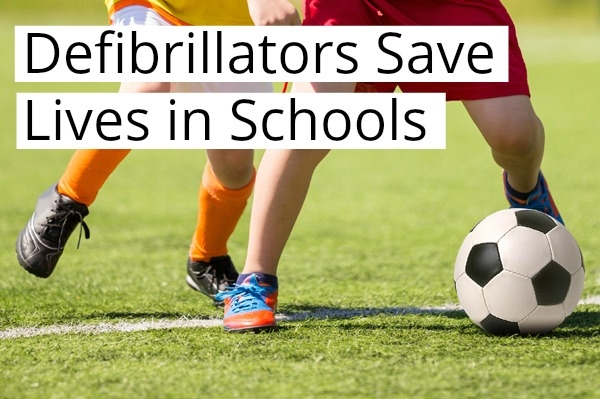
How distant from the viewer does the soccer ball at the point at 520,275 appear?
3.51 m

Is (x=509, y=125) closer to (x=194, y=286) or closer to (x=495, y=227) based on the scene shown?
A: (x=495, y=227)

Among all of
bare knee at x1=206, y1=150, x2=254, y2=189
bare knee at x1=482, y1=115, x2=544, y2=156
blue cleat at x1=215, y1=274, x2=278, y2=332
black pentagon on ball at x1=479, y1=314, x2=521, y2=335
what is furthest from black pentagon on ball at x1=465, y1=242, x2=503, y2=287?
bare knee at x1=206, y1=150, x2=254, y2=189

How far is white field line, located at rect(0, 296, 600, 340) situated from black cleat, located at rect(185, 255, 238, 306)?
49cm

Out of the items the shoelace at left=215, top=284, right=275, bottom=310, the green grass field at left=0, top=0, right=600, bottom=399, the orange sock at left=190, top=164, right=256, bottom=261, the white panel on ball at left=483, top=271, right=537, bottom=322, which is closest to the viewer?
the green grass field at left=0, top=0, right=600, bottom=399

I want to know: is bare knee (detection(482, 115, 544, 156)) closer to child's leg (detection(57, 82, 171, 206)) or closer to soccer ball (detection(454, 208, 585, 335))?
soccer ball (detection(454, 208, 585, 335))

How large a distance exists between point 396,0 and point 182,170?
545 cm

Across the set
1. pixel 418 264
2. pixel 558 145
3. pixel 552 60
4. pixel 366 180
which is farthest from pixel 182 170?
pixel 552 60

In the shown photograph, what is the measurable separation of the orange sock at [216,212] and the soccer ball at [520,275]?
1120 millimetres

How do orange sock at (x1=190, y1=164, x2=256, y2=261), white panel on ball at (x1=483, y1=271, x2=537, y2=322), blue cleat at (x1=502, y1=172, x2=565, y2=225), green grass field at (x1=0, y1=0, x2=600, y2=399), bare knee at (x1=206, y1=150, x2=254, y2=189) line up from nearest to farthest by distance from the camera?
green grass field at (x1=0, y1=0, x2=600, y2=399) < white panel on ball at (x1=483, y1=271, x2=537, y2=322) < blue cleat at (x1=502, y1=172, x2=565, y2=225) < bare knee at (x1=206, y1=150, x2=254, y2=189) < orange sock at (x1=190, y1=164, x2=256, y2=261)

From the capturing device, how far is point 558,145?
978cm

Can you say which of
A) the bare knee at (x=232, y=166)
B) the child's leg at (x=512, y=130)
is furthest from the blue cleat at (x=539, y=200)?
the bare knee at (x=232, y=166)

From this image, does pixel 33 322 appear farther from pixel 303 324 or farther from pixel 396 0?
pixel 396 0

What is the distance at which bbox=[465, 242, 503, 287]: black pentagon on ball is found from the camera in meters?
3.59

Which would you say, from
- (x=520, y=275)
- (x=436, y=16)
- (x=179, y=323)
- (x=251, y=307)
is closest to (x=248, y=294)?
(x=251, y=307)
